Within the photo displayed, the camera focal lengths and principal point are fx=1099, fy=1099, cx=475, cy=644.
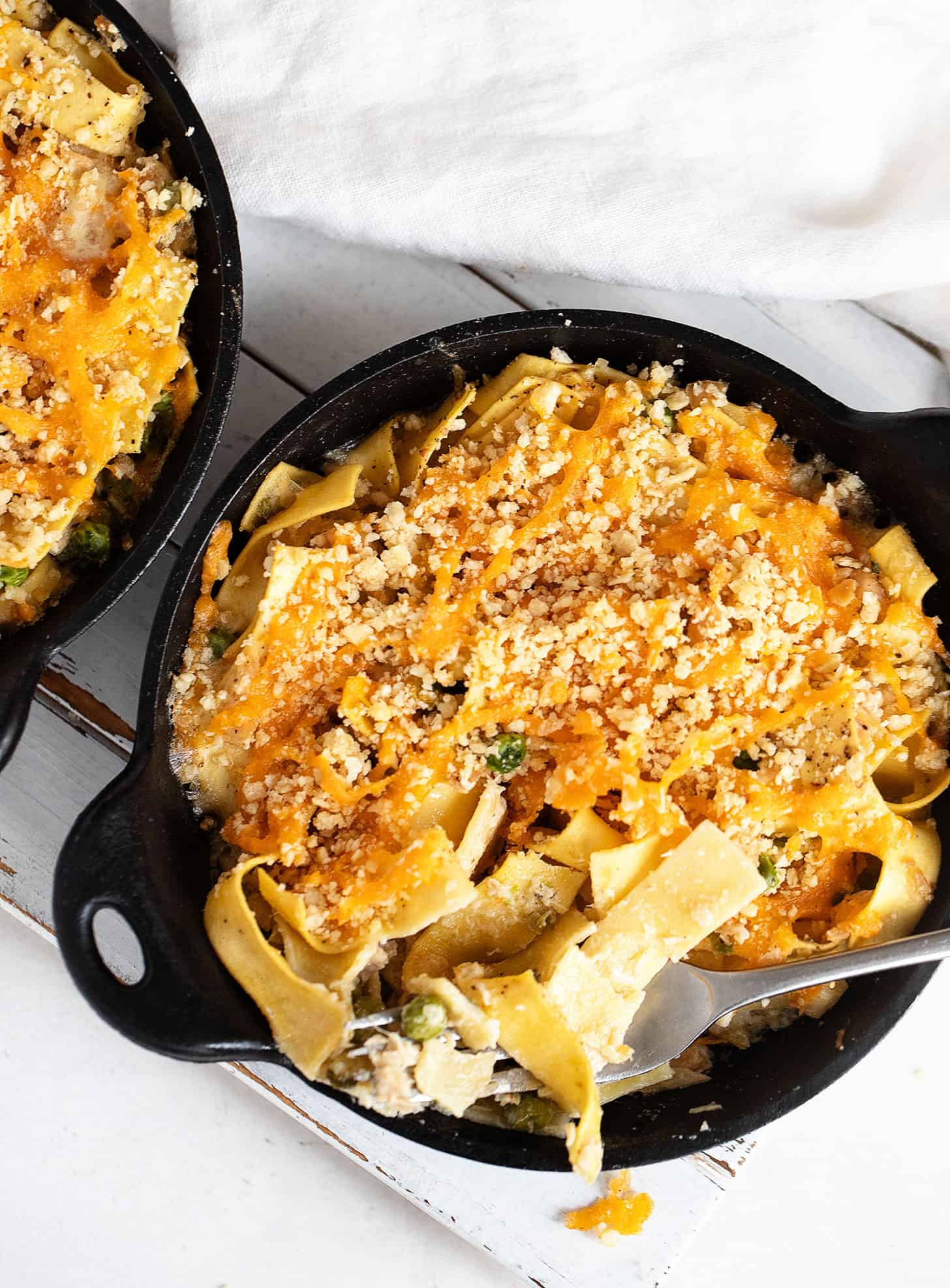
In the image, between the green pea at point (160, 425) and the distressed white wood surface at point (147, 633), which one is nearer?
the green pea at point (160, 425)

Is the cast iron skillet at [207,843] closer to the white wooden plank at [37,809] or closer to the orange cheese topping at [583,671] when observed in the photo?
the orange cheese topping at [583,671]

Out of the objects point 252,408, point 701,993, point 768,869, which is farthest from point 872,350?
point 701,993

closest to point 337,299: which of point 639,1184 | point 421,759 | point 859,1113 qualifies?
point 421,759

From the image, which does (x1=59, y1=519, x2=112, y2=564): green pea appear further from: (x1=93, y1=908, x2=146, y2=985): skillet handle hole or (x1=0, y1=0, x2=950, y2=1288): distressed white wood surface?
(x1=93, y1=908, x2=146, y2=985): skillet handle hole

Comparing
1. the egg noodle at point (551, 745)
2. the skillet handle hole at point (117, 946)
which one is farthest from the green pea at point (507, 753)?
the skillet handle hole at point (117, 946)

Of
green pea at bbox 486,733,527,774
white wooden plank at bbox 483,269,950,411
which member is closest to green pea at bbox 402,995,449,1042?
green pea at bbox 486,733,527,774

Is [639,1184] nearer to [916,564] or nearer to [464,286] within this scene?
[916,564]
